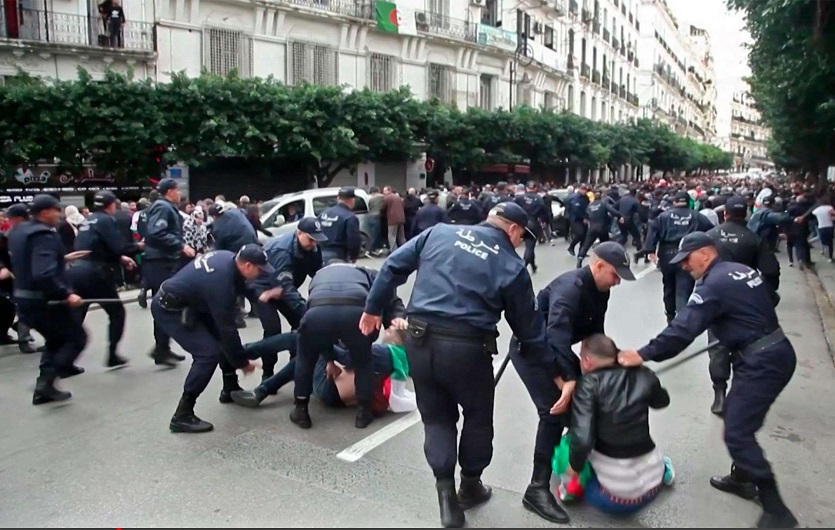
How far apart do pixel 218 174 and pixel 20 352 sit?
14378 mm

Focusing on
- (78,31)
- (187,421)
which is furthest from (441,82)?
(187,421)

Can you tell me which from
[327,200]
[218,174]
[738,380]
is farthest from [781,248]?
[738,380]

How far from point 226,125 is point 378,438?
47.7 feet

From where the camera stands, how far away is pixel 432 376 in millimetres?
3938

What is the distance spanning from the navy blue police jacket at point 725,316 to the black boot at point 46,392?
192 inches

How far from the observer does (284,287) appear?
6.52 metres

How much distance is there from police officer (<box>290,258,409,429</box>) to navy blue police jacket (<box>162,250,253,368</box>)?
22.3 inches

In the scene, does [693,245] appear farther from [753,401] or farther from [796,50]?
[796,50]

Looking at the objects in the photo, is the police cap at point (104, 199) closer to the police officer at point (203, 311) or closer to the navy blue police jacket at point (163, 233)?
the navy blue police jacket at point (163, 233)

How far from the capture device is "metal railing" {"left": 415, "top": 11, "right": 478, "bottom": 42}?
95.3 feet

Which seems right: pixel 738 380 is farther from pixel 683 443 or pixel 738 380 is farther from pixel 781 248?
pixel 781 248

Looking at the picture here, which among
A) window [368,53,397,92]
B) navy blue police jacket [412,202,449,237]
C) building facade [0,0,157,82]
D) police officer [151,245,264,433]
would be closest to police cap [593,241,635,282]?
police officer [151,245,264,433]

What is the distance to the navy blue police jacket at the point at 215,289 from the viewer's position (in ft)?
18.1

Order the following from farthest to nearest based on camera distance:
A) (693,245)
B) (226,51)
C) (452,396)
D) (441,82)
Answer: (441,82) → (226,51) → (693,245) → (452,396)
